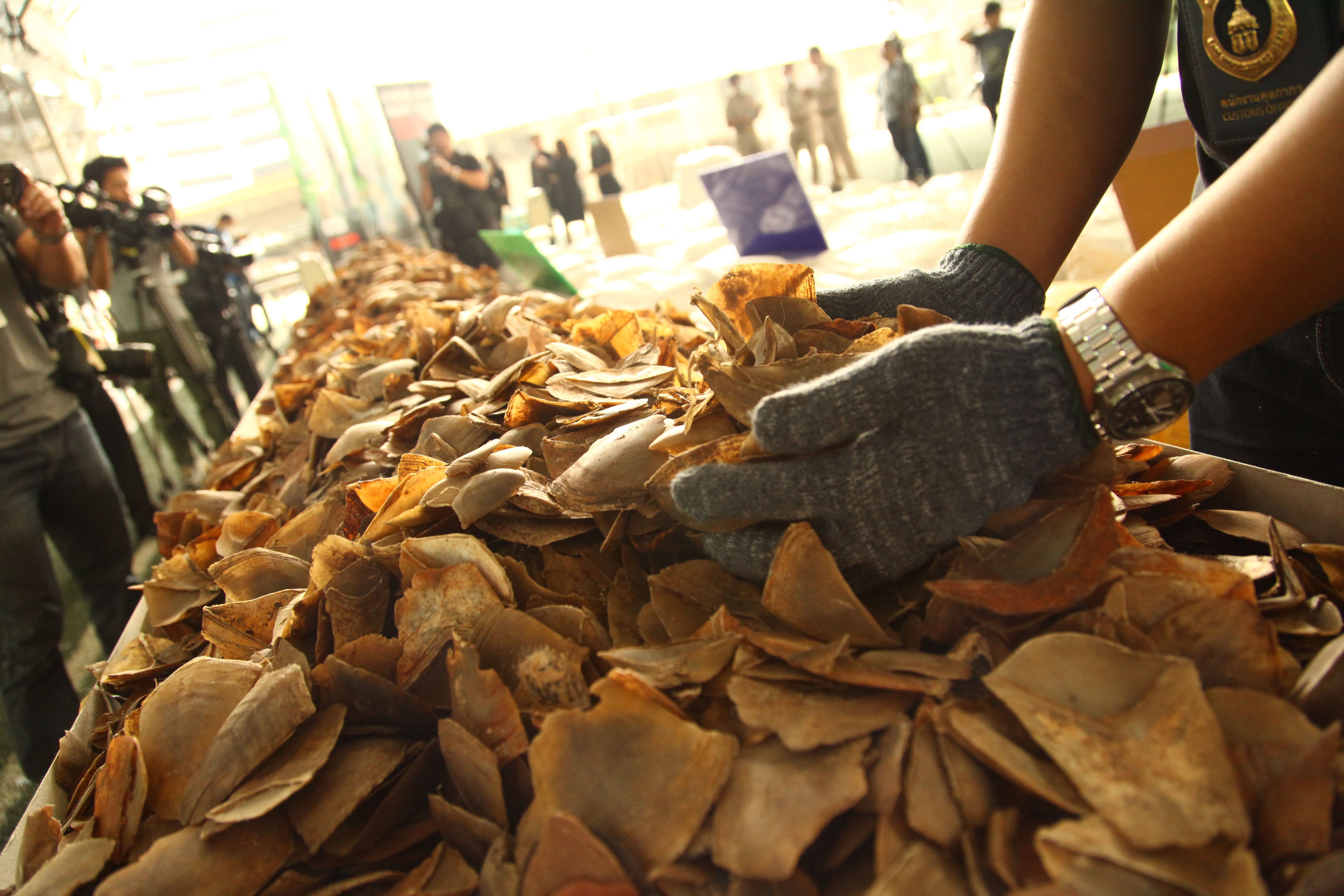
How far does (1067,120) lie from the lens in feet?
Result: 2.97

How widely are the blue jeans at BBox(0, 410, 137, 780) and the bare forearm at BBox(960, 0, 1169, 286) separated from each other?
2019 millimetres

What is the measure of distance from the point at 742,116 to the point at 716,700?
24.2 feet

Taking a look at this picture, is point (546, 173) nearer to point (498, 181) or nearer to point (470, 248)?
point (498, 181)

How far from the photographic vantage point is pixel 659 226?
5523mm

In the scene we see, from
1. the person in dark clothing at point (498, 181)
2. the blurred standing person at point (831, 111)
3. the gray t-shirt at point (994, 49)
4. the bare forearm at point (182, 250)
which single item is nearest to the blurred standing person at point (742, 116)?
the blurred standing person at point (831, 111)

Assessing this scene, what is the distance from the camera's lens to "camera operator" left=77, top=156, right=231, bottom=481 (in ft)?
10.9

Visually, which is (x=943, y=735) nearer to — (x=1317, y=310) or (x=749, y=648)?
(x=749, y=648)

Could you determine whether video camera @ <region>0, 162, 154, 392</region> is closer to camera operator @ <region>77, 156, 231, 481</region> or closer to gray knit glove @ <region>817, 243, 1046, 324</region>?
camera operator @ <region>77, 156, 231, 481</region>

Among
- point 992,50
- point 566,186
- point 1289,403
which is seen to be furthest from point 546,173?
point 1289,403

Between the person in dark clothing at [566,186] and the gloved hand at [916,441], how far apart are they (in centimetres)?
685

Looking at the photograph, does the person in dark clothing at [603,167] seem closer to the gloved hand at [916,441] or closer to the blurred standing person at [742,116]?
the blurred standing person at [742,116]

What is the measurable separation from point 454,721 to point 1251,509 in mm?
807

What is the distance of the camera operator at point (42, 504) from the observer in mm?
1693

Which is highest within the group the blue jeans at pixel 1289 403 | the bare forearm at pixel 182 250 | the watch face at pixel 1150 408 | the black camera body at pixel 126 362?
the bare forearm at pixel 182 250
